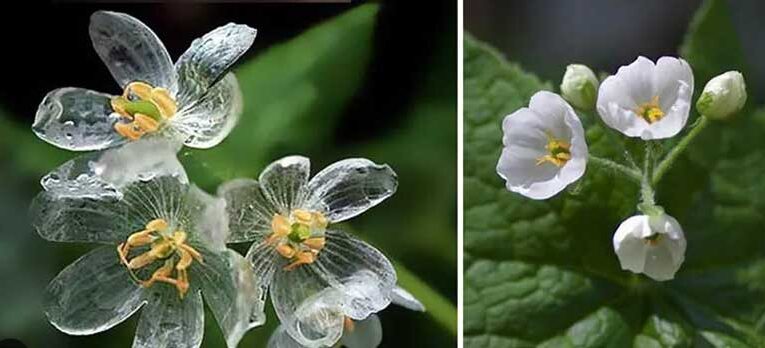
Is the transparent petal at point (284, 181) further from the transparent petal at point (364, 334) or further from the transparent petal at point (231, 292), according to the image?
the transparent petal at point (364, 334)

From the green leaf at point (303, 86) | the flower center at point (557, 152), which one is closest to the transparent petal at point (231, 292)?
the green leaf at point (303, 86)

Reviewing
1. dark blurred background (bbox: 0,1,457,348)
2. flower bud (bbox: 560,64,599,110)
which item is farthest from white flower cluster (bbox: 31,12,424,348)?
flower bud (bbox: 560,64,599,110)

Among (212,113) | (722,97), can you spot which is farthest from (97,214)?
(722,97)

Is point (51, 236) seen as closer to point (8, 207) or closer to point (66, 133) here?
point (66, 133)

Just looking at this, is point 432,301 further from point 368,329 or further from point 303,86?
point 303,86

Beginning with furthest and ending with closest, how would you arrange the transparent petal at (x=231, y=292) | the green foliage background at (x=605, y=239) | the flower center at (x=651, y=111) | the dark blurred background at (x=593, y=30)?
the dark blurred background at (x=593, y=30), the green foliage background at (x=605, y=239), the flower center at (x=651, y=111), the transparent petal at (x=231, y=292)

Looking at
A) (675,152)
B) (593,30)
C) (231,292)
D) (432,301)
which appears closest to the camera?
(231,292)

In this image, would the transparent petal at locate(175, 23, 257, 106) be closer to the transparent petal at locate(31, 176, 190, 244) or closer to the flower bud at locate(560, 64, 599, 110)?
the transparent petal at locate(31, 176, 190, 244)
